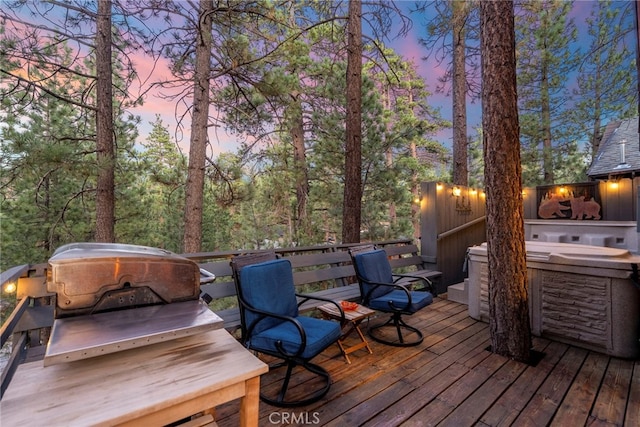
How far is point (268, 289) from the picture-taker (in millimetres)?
2434

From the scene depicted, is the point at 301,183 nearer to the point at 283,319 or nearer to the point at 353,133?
the point at 353,133

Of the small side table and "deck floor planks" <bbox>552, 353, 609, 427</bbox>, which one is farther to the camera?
the small side table

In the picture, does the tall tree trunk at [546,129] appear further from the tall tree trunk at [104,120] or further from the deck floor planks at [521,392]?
the tall tree trunk at [104,120]

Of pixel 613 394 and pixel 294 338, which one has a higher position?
pixel 294 338

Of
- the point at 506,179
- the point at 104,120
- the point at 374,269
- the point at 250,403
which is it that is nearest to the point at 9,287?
the point at 250,403

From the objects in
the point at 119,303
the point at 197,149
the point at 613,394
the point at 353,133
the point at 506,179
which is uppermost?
the point at 353,133

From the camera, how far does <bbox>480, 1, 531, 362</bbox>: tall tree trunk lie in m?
2.83

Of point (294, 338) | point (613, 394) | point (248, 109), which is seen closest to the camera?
point (294, 338)

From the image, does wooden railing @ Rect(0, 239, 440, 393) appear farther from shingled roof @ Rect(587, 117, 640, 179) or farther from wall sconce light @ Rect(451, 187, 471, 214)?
shingled roof @ Rect(587, 117, 640, 179)

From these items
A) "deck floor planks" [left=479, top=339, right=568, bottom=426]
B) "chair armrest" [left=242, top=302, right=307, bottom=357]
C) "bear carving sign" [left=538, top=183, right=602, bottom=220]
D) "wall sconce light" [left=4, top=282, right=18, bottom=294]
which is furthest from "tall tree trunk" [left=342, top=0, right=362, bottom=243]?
"bear carving sign" [left=538, top=183, right=602, bottom=220]

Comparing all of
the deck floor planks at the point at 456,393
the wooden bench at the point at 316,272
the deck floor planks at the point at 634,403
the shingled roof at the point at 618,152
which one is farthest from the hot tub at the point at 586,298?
the shingled roof at the point at 618,152

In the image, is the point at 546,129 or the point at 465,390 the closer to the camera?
the point at 465,390

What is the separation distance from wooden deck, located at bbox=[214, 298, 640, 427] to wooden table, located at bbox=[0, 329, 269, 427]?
40.7 inches
